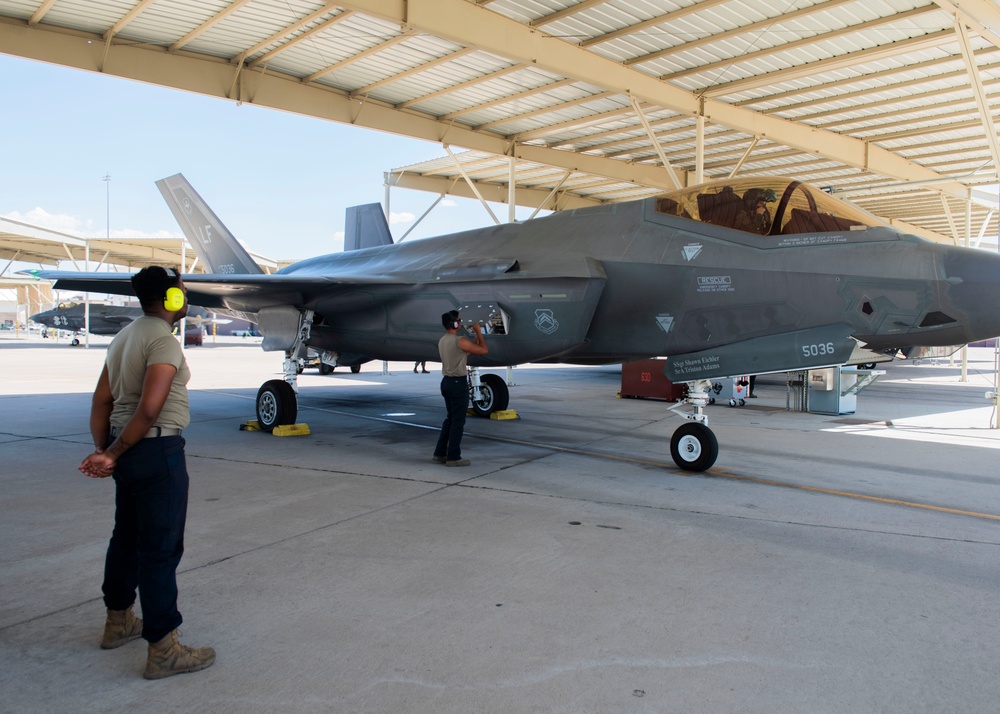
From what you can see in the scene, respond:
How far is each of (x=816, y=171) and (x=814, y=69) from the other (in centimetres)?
928

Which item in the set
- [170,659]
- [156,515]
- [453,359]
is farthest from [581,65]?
[170,659]

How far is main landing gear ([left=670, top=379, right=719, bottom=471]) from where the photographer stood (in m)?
6.85

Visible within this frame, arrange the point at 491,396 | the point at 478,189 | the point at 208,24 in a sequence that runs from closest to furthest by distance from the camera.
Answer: the point at 208,24 < the point at 491,396 < the point at 478,189

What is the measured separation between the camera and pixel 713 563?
4.17m

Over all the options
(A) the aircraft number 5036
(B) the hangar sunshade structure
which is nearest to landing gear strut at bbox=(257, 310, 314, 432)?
(B) the hangar sunshade structure

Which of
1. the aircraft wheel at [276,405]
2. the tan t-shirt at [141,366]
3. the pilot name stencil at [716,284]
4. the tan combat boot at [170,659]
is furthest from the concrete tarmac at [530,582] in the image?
the pilot name stencil at [716,284]

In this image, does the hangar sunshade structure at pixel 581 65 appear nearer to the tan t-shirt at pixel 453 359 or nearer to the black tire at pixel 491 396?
the tan t-shirt at pixel 453 359

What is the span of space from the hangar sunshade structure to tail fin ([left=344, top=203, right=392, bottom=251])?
6.73 feet

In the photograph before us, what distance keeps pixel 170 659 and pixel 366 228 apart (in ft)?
40.9

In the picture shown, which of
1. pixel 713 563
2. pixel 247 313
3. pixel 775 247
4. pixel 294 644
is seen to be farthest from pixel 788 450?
pixel 247 313

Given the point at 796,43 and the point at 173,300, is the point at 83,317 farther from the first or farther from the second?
the point at 173,300

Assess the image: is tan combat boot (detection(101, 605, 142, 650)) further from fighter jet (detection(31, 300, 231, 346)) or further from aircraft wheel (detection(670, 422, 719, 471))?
fighter jet (detection(31, 300, 231, 346))

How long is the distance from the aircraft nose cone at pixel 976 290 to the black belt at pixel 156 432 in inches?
227

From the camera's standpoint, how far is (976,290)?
5.31m
